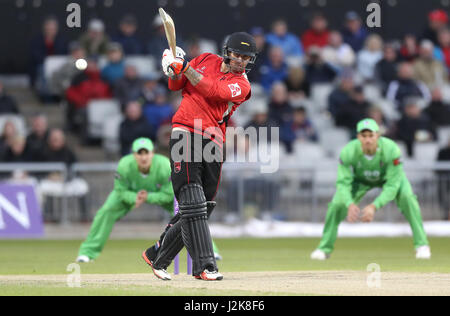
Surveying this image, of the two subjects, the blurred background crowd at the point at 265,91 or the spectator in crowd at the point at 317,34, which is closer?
the blurred background crowd at the point at 265,91

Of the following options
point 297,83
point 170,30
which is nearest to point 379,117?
point 297,83

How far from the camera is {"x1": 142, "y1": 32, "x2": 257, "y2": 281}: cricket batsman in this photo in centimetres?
1049

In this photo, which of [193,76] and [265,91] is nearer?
[193,76]

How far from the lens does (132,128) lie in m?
22.2

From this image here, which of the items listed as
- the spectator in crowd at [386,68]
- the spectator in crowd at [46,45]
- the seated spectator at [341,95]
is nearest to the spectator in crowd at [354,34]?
the spectator in crowd at [386,68]

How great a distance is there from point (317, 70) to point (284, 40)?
4.13 ft

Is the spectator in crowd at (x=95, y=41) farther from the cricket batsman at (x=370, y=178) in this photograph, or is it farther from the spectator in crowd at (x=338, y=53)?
the cricket batsman at (x=370, y=178)

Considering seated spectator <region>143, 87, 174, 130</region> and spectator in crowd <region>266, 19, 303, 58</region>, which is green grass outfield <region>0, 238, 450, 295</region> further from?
spectator in crowd <region>266, 19, 303, 58</region>

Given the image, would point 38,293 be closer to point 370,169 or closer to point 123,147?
point 370,169

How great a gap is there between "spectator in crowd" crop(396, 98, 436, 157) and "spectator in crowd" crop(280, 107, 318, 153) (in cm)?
206

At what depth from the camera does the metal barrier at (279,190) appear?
69.9 ft

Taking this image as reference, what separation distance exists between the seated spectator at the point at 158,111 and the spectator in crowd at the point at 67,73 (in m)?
1.92

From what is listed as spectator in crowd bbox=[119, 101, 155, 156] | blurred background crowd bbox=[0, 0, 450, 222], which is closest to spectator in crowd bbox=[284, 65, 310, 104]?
blurred background crowd bbox=[0, 0, 450, 222]

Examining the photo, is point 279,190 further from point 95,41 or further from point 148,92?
point 95,41
